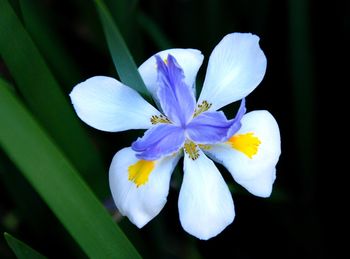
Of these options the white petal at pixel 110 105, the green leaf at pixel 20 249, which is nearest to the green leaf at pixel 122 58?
the white petal at pixel 110 105

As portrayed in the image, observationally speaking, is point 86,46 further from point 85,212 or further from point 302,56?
point 85,212

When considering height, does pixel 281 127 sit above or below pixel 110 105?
below

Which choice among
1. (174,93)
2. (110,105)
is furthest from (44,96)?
(174,93)

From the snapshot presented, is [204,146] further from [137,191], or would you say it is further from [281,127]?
[281,127]

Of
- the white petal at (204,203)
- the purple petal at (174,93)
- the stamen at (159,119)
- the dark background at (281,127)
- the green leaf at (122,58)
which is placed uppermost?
the green leaf at (122,58)

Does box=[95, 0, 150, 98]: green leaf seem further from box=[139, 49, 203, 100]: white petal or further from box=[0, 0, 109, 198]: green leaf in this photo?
box=[0, 0, 109, 198]: green leaf

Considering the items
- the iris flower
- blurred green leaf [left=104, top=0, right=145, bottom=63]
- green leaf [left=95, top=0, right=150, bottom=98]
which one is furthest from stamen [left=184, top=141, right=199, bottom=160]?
blurred green leaf [left=104, top=0, right=145, bottom=63]

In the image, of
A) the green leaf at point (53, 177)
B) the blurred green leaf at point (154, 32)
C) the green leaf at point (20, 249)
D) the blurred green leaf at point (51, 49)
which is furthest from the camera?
the blurred green leaf at point (154, 32)

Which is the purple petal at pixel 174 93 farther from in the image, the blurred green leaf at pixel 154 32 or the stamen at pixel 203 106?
the blurred green leaf at pixel 154 32
